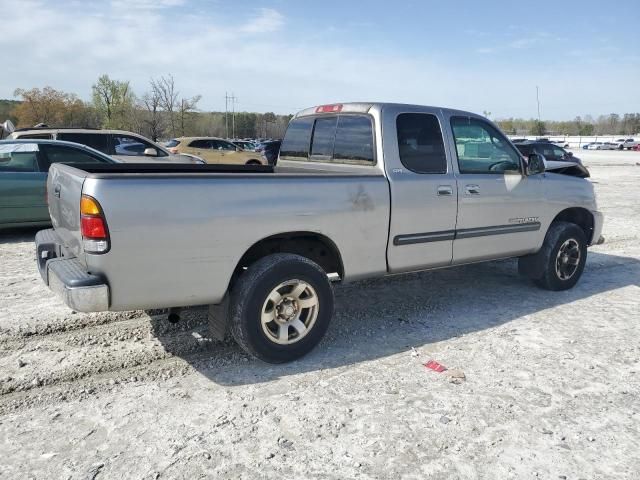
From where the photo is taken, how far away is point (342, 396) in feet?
11.3

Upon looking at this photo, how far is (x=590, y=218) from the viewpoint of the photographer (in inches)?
238

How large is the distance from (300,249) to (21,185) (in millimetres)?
5774

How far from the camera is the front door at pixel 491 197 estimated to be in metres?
4.80

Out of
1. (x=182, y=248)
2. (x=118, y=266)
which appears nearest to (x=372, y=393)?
(x=182, y=248)

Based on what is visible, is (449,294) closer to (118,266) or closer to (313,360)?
(313,360)

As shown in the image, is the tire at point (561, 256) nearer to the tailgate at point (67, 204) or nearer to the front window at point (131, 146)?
the tailgate at point (67, 204)

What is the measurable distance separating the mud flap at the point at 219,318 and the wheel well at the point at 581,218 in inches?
159

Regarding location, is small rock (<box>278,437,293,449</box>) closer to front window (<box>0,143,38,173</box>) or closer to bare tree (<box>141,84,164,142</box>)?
front window (<box>0,143,38,173</box>)

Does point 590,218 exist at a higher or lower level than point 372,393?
higher

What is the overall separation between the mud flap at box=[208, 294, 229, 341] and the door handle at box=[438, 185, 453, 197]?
6.77ft

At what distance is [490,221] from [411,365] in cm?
180

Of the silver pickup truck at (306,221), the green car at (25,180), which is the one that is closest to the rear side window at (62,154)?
the green car at (25,180)

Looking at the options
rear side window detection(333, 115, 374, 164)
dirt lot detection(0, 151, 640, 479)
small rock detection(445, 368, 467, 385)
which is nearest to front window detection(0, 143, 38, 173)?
dirt lot detection(0, 151, 640, 479)

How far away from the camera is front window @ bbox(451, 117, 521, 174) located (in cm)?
484
